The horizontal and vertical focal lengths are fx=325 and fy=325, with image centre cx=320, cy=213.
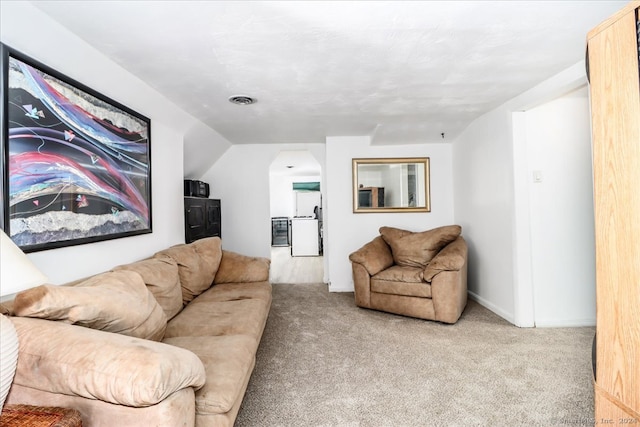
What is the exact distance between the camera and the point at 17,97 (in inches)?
56.7

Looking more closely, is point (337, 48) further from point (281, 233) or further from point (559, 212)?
point (281, 233)

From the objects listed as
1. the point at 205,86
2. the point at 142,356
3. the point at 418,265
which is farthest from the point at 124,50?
the point at 418,265

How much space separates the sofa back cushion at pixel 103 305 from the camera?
1.21m

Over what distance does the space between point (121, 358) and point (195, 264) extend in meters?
1.72

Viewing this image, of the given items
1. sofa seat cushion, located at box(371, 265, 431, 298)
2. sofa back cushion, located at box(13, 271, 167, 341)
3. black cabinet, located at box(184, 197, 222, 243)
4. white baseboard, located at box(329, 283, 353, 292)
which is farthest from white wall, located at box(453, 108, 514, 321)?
black cabinet, located at box(184, 197, 222, 243)

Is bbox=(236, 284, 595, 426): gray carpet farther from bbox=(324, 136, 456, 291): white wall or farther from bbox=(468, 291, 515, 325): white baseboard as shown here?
bbox=(324, 136, 456, 291): white wall

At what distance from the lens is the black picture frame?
1422mm

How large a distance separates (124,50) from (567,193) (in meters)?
3.65

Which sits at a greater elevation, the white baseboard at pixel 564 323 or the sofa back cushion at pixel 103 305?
the sofa back cushion at pixel 103 305

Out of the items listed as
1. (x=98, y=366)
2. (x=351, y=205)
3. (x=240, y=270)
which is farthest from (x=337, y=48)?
(x=351, y=205)

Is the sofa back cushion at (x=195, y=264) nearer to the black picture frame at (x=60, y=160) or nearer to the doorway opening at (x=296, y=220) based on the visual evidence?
the black picture frame at (x=60, y=160)

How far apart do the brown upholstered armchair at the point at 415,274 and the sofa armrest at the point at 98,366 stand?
2493mm

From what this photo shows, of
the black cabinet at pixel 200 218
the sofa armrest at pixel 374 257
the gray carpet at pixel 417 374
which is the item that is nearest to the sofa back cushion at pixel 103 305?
the gray carpet at pixel 417 374

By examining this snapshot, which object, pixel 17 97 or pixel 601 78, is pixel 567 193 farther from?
pixel 17 97
